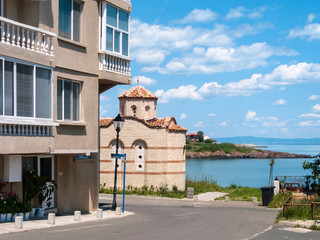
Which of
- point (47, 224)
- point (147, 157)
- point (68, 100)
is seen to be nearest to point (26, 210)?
point (47, 224)

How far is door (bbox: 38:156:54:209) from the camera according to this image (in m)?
20.1

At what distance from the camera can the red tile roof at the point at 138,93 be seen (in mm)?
46219

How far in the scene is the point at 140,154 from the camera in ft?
133

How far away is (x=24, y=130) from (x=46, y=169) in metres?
4.10

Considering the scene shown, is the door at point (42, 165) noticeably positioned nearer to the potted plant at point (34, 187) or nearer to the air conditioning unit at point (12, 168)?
the potted plant at point (34, 187)

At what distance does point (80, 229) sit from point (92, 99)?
→ 645 centimetres

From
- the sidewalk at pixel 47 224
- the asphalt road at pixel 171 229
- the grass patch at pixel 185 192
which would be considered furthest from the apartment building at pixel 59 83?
the grass patch at pixel 185 192

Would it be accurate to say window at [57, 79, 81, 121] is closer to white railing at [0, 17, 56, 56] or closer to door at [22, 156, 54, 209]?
white railing at [0, 17, 56, 56]

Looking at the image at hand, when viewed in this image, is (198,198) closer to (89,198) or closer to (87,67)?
(89,198)

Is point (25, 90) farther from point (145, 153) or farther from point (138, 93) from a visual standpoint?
point (138, 93)

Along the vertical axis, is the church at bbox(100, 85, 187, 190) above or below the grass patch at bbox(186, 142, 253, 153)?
above

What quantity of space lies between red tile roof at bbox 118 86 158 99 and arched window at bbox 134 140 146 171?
684 cm

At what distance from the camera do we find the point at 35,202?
2000 cm

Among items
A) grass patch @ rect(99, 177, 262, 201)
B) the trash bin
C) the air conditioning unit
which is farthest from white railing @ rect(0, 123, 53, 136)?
grass patch @ rect(99, 177, 262, 201)
